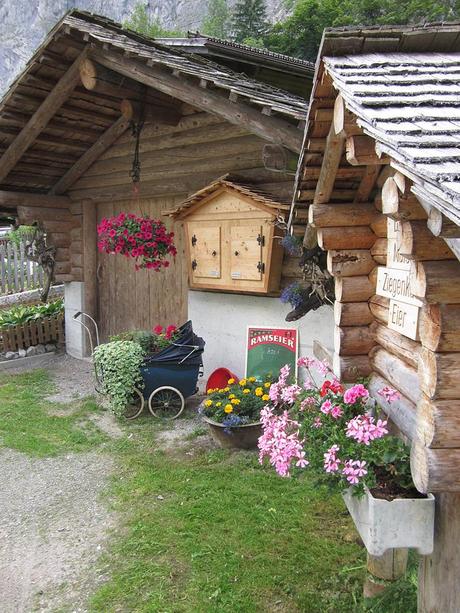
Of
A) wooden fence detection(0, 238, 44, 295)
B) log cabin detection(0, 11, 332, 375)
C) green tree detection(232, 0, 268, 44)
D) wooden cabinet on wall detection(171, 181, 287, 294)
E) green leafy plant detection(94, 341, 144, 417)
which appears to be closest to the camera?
log cabin detection(0, 11, 332, 375)

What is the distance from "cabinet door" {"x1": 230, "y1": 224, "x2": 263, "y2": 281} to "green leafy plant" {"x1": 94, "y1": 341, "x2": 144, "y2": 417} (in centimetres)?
146

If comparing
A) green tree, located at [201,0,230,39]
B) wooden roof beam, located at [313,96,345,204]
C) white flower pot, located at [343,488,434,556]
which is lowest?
white flower pot, located at [343,488,434,556]

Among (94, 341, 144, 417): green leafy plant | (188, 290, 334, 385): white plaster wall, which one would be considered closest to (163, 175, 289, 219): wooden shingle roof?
(188, 290, 334, 385): white plaster wall

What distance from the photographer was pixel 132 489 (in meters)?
4.54

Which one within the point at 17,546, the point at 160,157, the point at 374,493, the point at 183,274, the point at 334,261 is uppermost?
the point at 160,157

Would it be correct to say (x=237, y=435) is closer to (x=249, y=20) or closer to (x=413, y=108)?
(x=413, y=108)

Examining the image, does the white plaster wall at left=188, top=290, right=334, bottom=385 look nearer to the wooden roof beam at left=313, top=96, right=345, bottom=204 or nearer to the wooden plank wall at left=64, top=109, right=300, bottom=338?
the wooden plank wall at left=64, top=109, right=300, bottom=338

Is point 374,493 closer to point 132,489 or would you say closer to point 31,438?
point 132,489

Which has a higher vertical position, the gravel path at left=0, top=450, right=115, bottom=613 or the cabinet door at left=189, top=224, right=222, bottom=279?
the cabinet door at left=189, top=224, right=222, bottom=279

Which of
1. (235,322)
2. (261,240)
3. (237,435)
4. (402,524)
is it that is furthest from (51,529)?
(261,240)

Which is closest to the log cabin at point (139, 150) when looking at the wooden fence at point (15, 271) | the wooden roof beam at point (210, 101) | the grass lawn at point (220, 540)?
the wooden roof beam at point (210, 101)

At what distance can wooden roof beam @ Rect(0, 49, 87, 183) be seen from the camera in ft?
21.1

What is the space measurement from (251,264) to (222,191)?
0.87 metres

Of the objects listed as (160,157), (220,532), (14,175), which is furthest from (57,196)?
(220,532)
